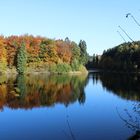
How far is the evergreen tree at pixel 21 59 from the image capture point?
7581 cm

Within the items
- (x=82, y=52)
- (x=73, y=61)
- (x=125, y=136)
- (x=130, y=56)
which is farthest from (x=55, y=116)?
(x=82, y=52)

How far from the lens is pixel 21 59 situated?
75.8 meters

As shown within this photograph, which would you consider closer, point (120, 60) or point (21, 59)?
point (21, 59)

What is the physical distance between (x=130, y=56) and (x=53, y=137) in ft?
300

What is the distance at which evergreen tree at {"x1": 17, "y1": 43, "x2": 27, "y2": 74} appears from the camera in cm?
7581

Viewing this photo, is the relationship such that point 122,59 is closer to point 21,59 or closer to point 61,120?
point 21,59

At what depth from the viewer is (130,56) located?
10406 centimetres

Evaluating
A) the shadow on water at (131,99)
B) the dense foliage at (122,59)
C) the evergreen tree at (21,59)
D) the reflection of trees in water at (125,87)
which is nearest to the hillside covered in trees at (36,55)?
the evergreen tree at (21,59)

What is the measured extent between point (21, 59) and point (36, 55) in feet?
28.3

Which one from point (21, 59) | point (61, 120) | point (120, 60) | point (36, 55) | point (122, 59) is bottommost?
point (61, 120)

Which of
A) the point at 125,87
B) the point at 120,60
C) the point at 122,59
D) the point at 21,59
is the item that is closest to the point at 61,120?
the point at 125,87

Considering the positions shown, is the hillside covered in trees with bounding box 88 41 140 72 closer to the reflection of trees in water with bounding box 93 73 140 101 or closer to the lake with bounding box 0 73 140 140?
the reflection of trees in water with bounding box 93 73 140 101

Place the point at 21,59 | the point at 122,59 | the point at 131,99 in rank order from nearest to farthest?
the point at 131,99 < the point at 21,59 < the point at 122,59

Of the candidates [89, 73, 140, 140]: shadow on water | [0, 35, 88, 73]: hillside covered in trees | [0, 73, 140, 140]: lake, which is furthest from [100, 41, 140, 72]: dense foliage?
[0, 73, 140, 140]: lake
